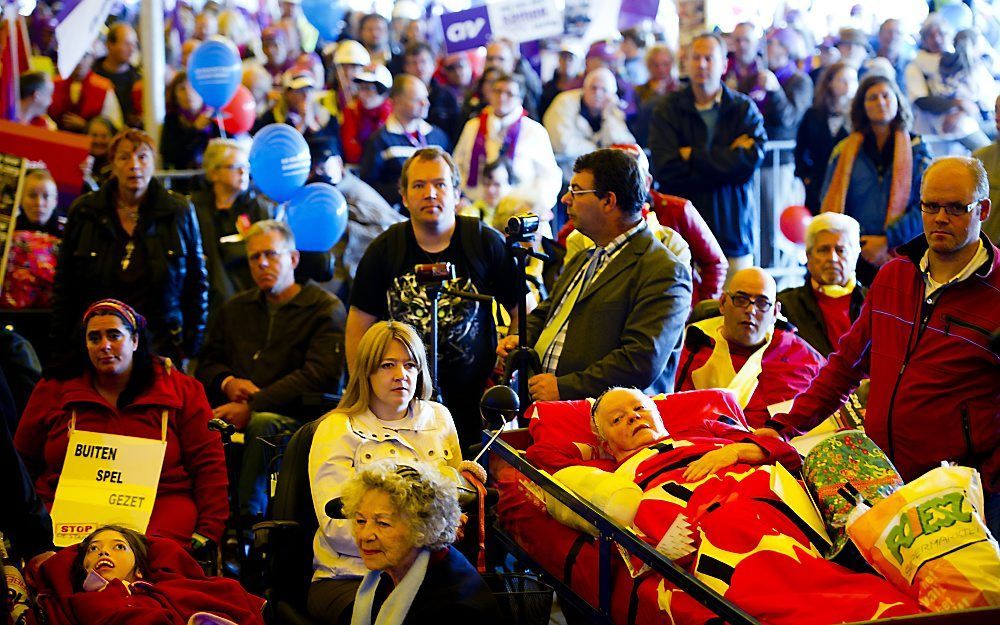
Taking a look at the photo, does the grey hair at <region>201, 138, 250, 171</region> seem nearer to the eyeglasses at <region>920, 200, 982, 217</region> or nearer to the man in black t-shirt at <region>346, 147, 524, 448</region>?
the man in black t-shirt at <region>346, 147, 524, 448</region>

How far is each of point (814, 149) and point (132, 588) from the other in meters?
5.97

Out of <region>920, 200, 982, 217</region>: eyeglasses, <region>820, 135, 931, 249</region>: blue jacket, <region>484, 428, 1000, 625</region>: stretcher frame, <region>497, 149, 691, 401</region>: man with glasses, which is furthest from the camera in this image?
<region>820, 135, 931, 249</region>: blue jacket

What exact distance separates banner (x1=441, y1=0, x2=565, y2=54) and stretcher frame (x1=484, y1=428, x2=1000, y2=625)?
6.18 meters

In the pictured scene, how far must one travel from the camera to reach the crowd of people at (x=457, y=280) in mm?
4012

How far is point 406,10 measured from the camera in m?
13.7

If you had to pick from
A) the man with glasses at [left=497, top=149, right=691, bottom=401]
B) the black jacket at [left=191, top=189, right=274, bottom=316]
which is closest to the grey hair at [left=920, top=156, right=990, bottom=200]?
the man with glasses at [left=497, top=149, right=691, bottom=401]

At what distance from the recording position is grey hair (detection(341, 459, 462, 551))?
359 cm

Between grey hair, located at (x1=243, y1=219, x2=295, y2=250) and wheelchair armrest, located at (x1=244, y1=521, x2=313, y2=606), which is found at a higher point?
grey hair, located at (x1=243, y1=219, x2=295, y2=250)

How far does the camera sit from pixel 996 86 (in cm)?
1096

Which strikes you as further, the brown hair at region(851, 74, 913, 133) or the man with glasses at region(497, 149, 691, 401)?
the brown hair at region(851, 74, 913, 133)

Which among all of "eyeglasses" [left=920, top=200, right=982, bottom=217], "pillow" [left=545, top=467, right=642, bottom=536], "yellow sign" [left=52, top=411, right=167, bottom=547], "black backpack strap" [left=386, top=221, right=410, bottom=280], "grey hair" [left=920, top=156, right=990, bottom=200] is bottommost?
"yellow sign" [left=52, top=411, right=167, bottom=547]

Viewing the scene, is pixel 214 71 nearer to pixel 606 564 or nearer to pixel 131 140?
pixel 131 140

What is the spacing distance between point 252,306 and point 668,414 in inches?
103

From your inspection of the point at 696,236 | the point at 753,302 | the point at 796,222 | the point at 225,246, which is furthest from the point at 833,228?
the point at 225,246
